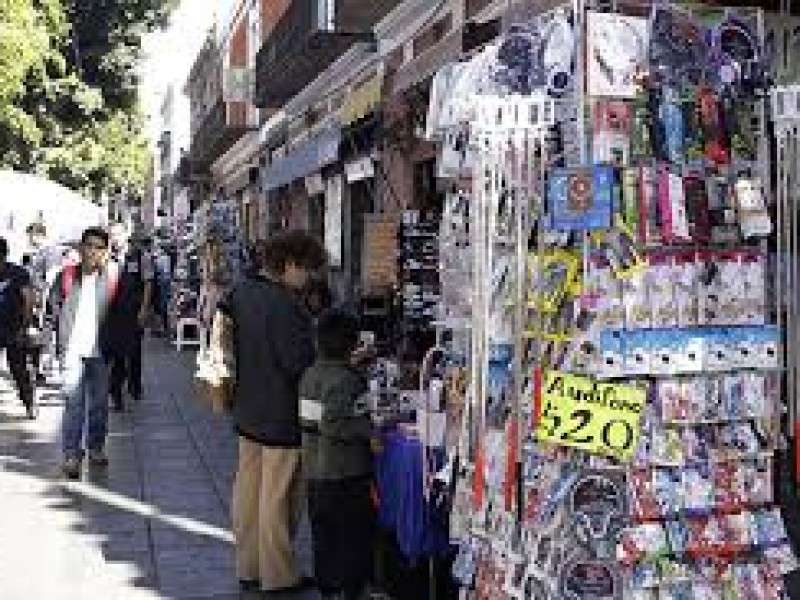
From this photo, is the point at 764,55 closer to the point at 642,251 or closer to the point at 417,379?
the point at 642,251

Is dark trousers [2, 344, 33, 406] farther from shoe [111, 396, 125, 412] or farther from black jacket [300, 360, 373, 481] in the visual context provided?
black jacket [300, 360, 373, 481]

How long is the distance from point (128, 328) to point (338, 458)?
6.11 meters

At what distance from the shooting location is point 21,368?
38.1 ft

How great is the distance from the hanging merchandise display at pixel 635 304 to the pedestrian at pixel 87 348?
15.8 feet

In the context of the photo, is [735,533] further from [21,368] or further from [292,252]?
[21,368]

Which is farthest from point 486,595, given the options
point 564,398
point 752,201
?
point 752,201

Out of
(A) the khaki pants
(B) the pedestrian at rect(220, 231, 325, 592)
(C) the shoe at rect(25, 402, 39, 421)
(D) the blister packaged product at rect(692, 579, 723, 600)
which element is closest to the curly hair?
(B) the pedestrian at rect(220, 231, 325, 592)

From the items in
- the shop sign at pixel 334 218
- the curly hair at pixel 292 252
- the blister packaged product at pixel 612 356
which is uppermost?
the shop sign at pixel 334 218

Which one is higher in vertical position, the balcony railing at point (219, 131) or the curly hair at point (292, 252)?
the balcony railing at point (219, 131)

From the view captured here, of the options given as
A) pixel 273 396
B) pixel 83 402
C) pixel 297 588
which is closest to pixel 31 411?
pixel 83 402

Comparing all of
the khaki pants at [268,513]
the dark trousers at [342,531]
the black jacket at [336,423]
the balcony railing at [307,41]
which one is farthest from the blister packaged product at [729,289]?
the balcony railing at [307,41]

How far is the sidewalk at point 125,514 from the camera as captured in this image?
6309 millimetres

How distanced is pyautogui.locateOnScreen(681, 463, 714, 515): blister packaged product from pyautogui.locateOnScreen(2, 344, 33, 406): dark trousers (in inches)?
330

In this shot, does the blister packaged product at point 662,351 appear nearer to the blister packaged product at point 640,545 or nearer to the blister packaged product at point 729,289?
the blister packaged product at point 729,289
